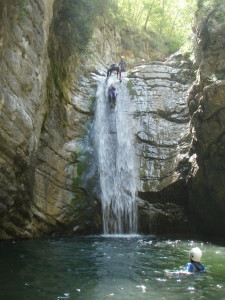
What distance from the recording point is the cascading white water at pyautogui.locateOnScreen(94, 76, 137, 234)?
15211 millimetres

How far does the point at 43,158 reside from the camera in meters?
14.4

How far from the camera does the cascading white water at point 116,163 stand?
1521 cm

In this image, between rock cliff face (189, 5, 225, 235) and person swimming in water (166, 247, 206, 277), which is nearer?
person swimming in water (166, 247, 206, 277)

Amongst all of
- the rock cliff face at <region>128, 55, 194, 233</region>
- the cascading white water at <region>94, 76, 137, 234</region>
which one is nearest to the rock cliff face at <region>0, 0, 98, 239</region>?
the cascading white water at <region>94, 76, 137, 234</region>

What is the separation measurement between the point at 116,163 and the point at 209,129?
208 inches

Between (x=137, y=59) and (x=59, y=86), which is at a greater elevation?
(x=137, y=59)

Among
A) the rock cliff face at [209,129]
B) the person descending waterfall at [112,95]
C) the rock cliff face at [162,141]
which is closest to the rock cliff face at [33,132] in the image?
the person descending waterfall at [112,95]

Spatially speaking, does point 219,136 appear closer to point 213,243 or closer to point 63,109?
point 213,243

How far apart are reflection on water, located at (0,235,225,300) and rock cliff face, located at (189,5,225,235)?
9.44 feet

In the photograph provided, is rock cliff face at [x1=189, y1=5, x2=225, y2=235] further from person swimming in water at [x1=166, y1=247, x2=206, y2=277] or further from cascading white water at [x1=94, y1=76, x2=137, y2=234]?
person swimming in water at [x1=166, y1=247, x2=206, y2=277]

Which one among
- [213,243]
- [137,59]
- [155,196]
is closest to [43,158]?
[155,196]

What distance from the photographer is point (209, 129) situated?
13797 millimetres

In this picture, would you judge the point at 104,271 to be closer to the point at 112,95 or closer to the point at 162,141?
the point at 162,141

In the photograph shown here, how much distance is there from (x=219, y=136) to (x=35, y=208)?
8495 mm
